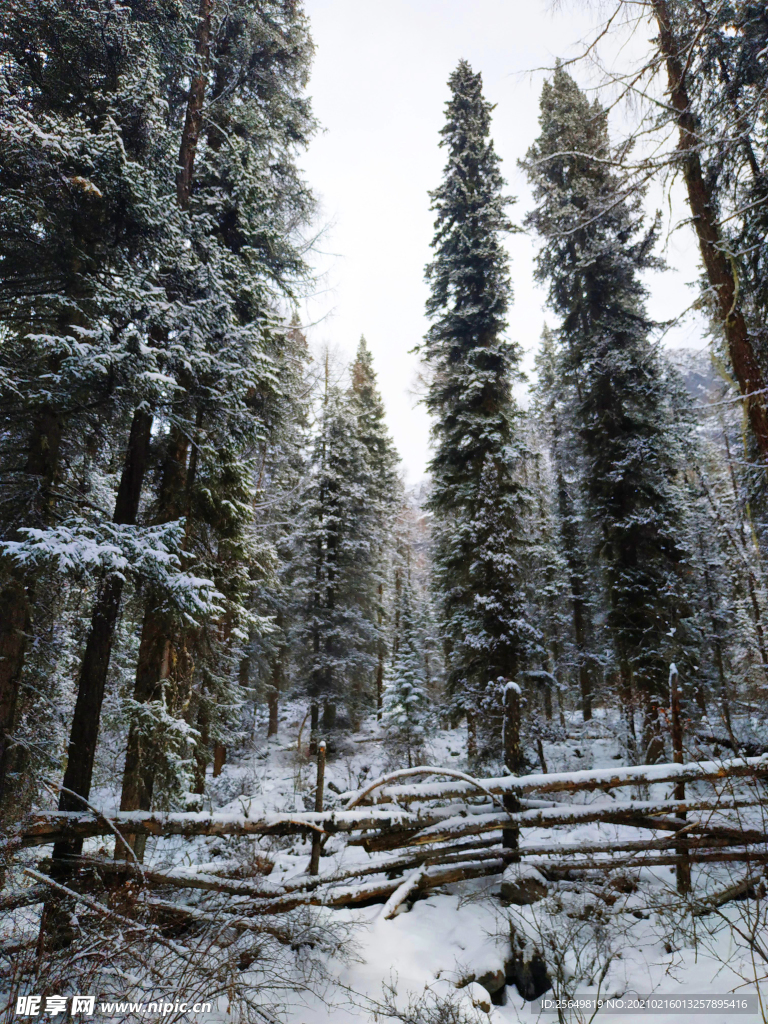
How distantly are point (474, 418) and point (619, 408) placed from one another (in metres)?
4.33

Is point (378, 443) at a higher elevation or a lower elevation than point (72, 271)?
higher

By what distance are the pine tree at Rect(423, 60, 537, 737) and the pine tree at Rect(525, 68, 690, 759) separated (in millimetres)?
1754

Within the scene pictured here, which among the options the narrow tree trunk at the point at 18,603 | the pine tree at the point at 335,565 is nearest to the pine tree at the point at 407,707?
the pine tree at the point at 335,565

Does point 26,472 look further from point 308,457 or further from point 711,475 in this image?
point 711,475

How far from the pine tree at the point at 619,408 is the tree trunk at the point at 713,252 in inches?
180

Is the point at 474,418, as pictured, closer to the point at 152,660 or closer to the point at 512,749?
the point at 512,749

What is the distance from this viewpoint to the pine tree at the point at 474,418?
11773mm

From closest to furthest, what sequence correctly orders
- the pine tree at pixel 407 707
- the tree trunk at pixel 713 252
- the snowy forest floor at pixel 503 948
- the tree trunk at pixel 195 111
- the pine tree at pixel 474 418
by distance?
the snowy forest floor at pixel 503 948 < the tree trunk at pixel 713 252 < the tree trunk at pixel 195 111 < the pine tree at pixel 474 418 < the pine tree at pixel 407 707

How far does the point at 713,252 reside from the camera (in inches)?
276

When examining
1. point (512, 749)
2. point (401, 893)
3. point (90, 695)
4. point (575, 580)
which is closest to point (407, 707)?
point (575, 580)

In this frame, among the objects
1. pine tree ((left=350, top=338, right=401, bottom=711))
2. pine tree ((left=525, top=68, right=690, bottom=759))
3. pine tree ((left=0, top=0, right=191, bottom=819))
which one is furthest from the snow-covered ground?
pine tree ((left=350, top=338, right=401, bottom=711))

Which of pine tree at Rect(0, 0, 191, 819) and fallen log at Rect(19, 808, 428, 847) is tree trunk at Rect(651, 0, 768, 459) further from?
pine tree at Rect(0, 0, 191, 819)

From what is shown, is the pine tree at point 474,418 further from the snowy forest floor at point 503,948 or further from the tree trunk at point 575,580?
the tree trunk at point 575,580

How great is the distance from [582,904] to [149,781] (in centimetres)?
554
